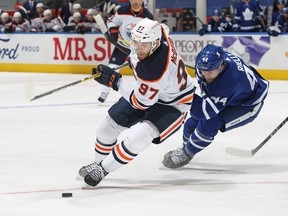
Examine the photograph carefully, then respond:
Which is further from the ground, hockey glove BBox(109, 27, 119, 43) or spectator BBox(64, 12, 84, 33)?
hockey glove BBox(109, 27, 119, 43)

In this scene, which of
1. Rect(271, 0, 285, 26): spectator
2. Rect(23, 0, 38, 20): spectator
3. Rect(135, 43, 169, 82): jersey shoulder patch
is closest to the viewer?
Rect(135, 43, 169, 82): jersey shoulder patch

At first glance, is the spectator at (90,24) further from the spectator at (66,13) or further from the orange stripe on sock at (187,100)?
the orange stripe on sock at (187,100)

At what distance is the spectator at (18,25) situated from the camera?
14.9 metres

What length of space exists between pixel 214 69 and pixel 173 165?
732 mm

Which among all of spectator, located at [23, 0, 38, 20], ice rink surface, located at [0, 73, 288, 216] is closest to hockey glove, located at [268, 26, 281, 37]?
ice rink surface, located at [0, 73, 288, 216]

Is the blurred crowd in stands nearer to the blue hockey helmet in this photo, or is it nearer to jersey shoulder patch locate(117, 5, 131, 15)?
jersey shoulder patch locate(117, 5, 131, 15)

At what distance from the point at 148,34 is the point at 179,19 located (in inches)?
423

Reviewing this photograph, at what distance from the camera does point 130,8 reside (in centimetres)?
919

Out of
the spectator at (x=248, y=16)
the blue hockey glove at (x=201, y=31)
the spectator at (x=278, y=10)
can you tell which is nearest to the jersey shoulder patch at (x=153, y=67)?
the blue hockey glove at (x=201, y=31)

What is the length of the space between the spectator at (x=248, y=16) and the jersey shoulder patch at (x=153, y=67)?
8.53 metres

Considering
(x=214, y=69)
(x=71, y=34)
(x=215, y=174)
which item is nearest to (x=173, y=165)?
(x=215, y=174)

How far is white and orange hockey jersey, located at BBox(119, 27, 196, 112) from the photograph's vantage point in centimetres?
435

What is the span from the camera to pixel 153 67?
4.36m

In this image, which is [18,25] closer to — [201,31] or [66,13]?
[66,13]
